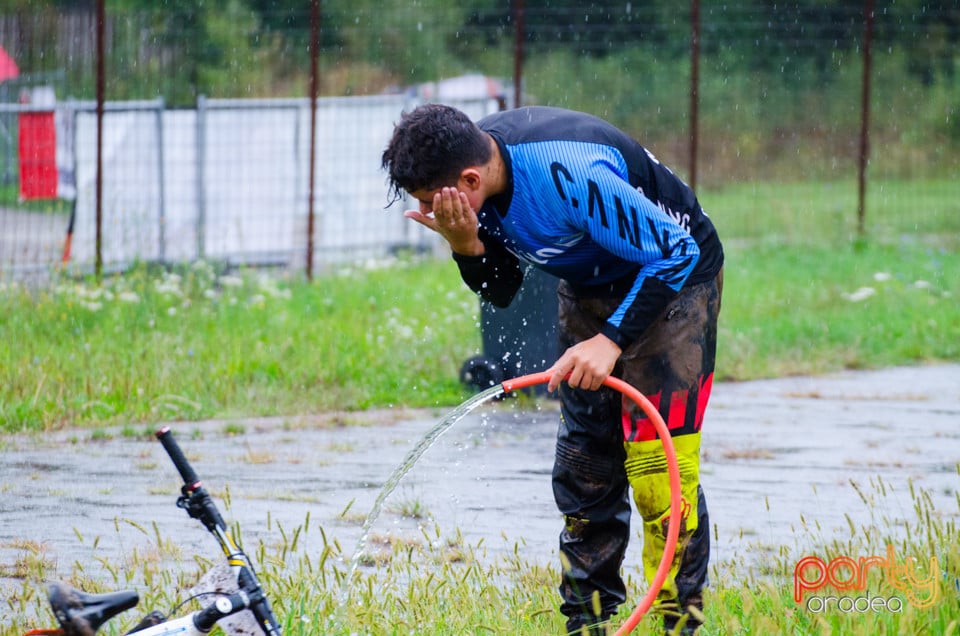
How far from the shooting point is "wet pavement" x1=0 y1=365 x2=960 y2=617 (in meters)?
5.33

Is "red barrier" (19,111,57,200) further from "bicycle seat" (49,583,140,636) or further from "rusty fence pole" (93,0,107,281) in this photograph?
"bicycle seat" (49,583,140,636)

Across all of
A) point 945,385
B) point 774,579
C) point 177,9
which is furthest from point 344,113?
point 177,9

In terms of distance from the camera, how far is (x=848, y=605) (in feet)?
13.0

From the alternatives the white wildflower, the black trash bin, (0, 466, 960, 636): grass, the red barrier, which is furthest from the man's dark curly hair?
the red barrier

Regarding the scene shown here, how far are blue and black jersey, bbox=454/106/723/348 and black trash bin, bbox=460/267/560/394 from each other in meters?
3.27

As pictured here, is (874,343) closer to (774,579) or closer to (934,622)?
(774,579)

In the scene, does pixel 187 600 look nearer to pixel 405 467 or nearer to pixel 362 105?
pixel 405 467

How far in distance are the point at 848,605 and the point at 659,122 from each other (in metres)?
18.6

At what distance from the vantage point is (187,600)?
10.2 ft

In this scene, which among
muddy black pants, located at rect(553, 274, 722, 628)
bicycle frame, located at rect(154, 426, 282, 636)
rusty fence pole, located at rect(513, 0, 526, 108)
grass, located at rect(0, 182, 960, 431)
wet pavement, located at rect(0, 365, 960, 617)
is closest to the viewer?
bicycle frame, located at rect(154, 426, 282, 636)

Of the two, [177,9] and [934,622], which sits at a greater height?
[177,9]

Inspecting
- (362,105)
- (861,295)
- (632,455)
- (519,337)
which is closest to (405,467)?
(632,455)

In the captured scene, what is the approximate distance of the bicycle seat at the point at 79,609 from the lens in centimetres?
295

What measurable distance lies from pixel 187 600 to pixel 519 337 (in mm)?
4602
